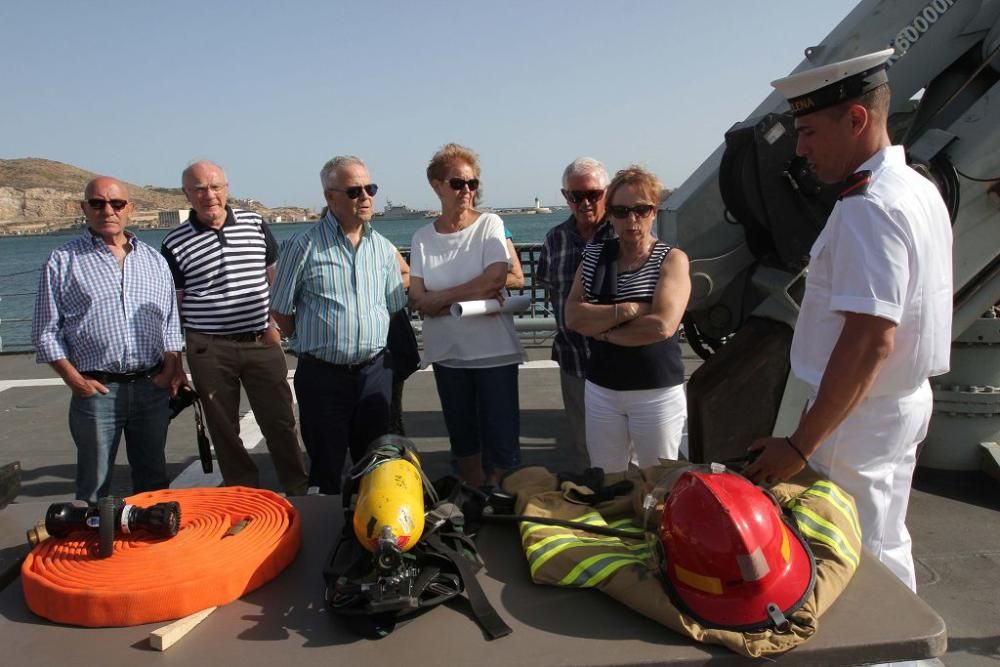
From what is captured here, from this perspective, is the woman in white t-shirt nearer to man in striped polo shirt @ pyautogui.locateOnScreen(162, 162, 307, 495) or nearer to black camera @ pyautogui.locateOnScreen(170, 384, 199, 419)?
man in striped polo shirt @ pyautogui.locateOnScreen(162, 162, 307, 495)

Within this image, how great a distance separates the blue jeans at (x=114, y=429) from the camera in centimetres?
376

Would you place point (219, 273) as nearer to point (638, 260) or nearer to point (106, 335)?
point (106, 335)

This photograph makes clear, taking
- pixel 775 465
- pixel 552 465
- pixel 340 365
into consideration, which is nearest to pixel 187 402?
pixel 340 365

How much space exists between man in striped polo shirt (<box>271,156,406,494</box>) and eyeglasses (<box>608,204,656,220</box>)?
1.33 m

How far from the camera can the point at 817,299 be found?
235 cm

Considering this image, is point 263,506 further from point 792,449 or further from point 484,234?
point 484,234

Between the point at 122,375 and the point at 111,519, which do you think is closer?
the point at 111,519

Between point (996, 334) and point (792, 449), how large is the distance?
329cm

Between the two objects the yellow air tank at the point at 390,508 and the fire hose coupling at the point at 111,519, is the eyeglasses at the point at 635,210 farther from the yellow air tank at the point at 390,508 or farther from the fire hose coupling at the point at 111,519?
the fire hose coupling at the point at 111,519

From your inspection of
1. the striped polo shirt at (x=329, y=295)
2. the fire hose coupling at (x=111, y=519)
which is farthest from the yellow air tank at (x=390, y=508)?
the striped polo shirt at (x=329, y=295)

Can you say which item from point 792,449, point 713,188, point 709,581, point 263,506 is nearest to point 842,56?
point 713,188

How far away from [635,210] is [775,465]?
1.45m

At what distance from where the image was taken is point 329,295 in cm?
385

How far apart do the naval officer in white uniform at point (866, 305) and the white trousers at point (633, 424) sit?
1.00 m
